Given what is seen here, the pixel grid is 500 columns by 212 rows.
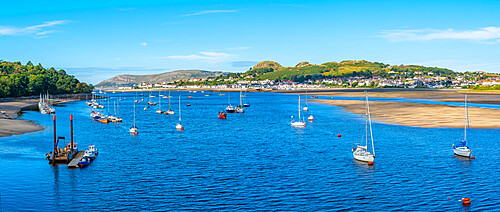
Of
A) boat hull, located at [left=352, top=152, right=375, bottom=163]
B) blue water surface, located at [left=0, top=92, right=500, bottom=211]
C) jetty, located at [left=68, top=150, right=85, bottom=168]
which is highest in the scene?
boat hull, located at [left=352, top=152, right=375, bottom=163]

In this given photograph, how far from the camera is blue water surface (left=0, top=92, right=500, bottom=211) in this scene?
33031 millimetres

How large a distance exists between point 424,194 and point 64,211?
26.6 metres

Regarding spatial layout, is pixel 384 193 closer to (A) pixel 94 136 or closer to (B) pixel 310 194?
(B) pixel 310 194

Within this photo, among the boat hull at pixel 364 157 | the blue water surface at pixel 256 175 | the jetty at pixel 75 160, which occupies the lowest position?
the blue water surface at pixel 256 175

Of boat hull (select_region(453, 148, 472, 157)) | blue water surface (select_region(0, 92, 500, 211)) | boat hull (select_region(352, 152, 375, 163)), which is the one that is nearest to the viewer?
blue water surface (select_region(0, 92, 500, 211))

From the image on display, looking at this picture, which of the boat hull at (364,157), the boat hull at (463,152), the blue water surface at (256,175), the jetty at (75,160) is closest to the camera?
the blue water surface at (256,175)

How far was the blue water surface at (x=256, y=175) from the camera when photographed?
33.0m

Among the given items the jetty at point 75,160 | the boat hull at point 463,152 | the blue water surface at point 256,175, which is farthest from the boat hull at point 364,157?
the jetty at point 75,160

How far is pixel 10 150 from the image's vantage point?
177 feet

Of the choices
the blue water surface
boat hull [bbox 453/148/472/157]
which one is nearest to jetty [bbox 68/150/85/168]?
the blue water surface

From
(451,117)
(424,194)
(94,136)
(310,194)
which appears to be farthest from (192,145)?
(451,117)

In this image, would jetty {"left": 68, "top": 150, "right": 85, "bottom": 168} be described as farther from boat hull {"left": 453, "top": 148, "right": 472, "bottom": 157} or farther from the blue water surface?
boat hull {"left": 453, "top": 148, "right": 472, "bottom": 157}

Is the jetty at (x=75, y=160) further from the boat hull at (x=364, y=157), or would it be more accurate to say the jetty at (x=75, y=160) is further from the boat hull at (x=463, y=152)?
the boat hull at (x=463, y=152)

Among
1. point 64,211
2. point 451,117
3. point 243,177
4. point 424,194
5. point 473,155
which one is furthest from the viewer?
point 451,117
